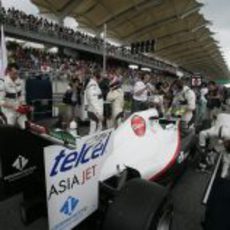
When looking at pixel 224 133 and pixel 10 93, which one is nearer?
pixel 224 133

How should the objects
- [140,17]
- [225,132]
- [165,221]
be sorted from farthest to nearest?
[140,17], [225,132], [165,221]

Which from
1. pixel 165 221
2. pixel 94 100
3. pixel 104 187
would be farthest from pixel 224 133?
pixel 94 100

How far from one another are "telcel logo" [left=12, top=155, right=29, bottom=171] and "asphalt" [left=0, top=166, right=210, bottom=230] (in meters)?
0.87

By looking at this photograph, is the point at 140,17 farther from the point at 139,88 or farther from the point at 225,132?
the point at 225,132

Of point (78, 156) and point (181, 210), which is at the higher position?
point (78, 156)

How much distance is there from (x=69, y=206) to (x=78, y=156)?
1.03 ft

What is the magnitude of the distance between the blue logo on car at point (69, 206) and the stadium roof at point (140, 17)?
25082mm

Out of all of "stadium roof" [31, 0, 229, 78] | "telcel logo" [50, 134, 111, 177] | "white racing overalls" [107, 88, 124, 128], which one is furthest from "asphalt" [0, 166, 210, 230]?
"stadium roof" [31, 0, 229, 78]

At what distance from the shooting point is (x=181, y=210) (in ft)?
10.1

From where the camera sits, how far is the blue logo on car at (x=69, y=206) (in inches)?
64.5

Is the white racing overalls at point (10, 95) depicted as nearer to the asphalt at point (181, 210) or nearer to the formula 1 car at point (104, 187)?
the asphalt at point (181, 210)

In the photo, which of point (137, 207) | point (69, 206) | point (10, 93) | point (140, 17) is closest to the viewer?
point (69, 206)

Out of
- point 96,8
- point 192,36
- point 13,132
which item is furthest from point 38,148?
point 192,36

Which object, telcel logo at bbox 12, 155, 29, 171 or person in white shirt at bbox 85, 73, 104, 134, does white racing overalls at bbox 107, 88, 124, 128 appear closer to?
person in white shirt at bbox 85, 73, 104, 134
